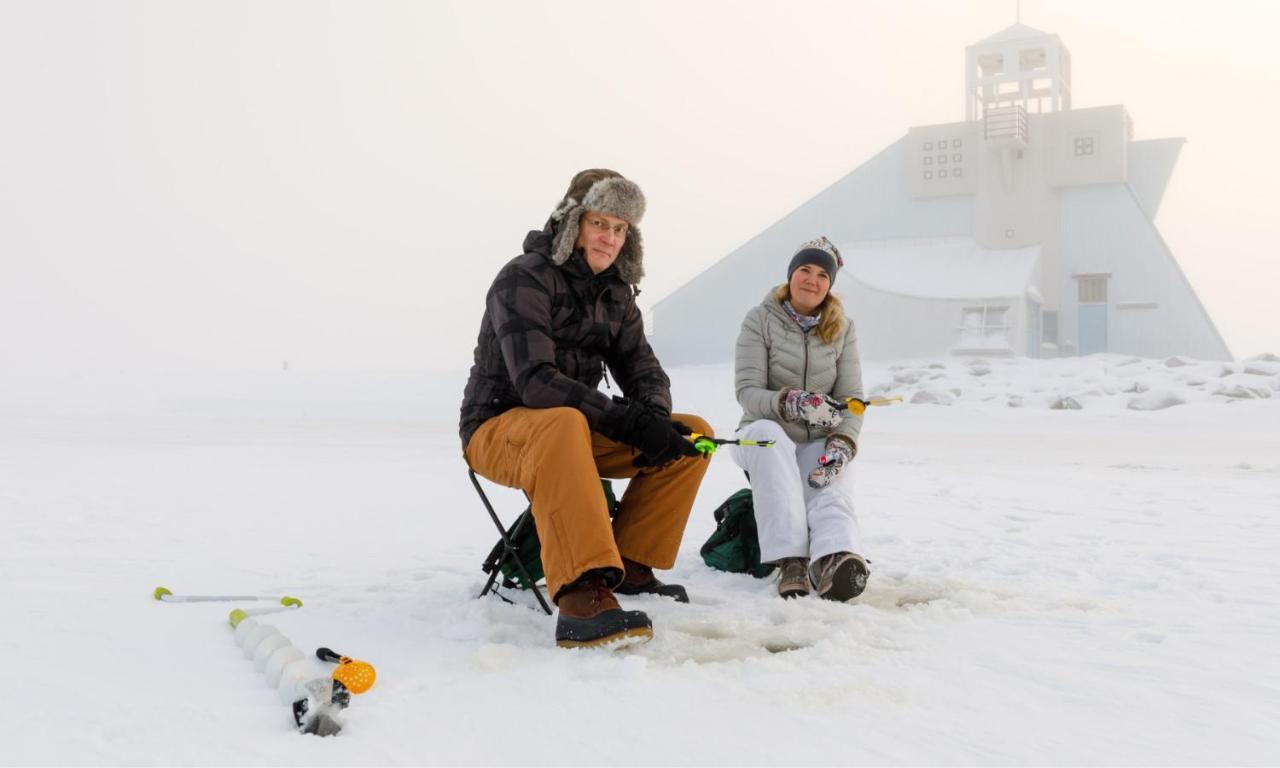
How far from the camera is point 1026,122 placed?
21.8m

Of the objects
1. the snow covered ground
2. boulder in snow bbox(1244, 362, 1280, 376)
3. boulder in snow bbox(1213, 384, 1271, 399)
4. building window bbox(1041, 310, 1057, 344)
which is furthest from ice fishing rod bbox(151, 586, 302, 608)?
building window bbox(1041, 310, 1057, 344)

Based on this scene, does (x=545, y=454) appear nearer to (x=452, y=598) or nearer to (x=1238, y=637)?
(x=452, y=598)

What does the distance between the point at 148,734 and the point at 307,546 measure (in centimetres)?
261

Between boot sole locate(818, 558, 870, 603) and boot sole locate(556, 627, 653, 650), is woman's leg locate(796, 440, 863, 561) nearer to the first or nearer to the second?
boot sole locate(818, 558, 870, 603)

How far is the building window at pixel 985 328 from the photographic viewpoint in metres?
19.8

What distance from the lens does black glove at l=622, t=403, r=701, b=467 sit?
3.08m

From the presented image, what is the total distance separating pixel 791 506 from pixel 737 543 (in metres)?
0.46

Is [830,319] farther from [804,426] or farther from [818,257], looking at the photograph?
[804,426]

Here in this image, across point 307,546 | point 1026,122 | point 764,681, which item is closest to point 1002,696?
point 764,681

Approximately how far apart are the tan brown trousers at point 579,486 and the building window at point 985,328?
17.6 m

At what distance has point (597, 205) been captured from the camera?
129 inches

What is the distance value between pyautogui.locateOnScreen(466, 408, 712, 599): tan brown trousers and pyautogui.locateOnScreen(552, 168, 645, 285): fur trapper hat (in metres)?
0.55

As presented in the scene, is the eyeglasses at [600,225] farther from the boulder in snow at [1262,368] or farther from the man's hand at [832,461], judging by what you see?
the boulder in snow at [1262,368]

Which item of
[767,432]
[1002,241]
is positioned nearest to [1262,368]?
[1002,241]
